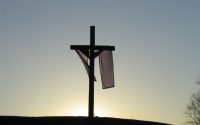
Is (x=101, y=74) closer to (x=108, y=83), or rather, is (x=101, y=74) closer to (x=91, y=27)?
(x=108, y=83)

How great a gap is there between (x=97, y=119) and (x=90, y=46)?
9.99 ft

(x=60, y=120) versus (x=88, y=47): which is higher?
(x=88, y=47)

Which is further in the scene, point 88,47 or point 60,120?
point 88,47

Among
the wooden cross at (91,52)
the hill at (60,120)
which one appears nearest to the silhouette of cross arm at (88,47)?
the wooden cross at (91,52)

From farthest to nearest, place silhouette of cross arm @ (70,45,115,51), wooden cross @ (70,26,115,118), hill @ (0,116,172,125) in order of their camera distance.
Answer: silhouette of cross arm @ (70,45,115,51), wooden cross @ (70,26,115,118), hill @ (0,116,172,125)

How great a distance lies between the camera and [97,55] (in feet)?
60.2

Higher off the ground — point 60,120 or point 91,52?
point 91,52

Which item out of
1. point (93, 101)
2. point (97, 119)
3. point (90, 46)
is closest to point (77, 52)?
point (90, 46)

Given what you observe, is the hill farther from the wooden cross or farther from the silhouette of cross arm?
the silhouette of cross arm

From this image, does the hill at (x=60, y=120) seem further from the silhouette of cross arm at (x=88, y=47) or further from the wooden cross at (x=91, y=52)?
the silhouette of cross arm at (x=88, y=47)

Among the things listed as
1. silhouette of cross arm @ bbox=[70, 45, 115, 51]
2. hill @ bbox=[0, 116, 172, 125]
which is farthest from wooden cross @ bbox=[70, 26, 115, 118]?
hill @ bbox=[0, 116, 172, 125]

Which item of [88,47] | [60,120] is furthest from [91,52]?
[60,120]

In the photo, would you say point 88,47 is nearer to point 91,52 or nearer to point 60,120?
point 91,52

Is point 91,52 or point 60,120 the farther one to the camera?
point 91,52
